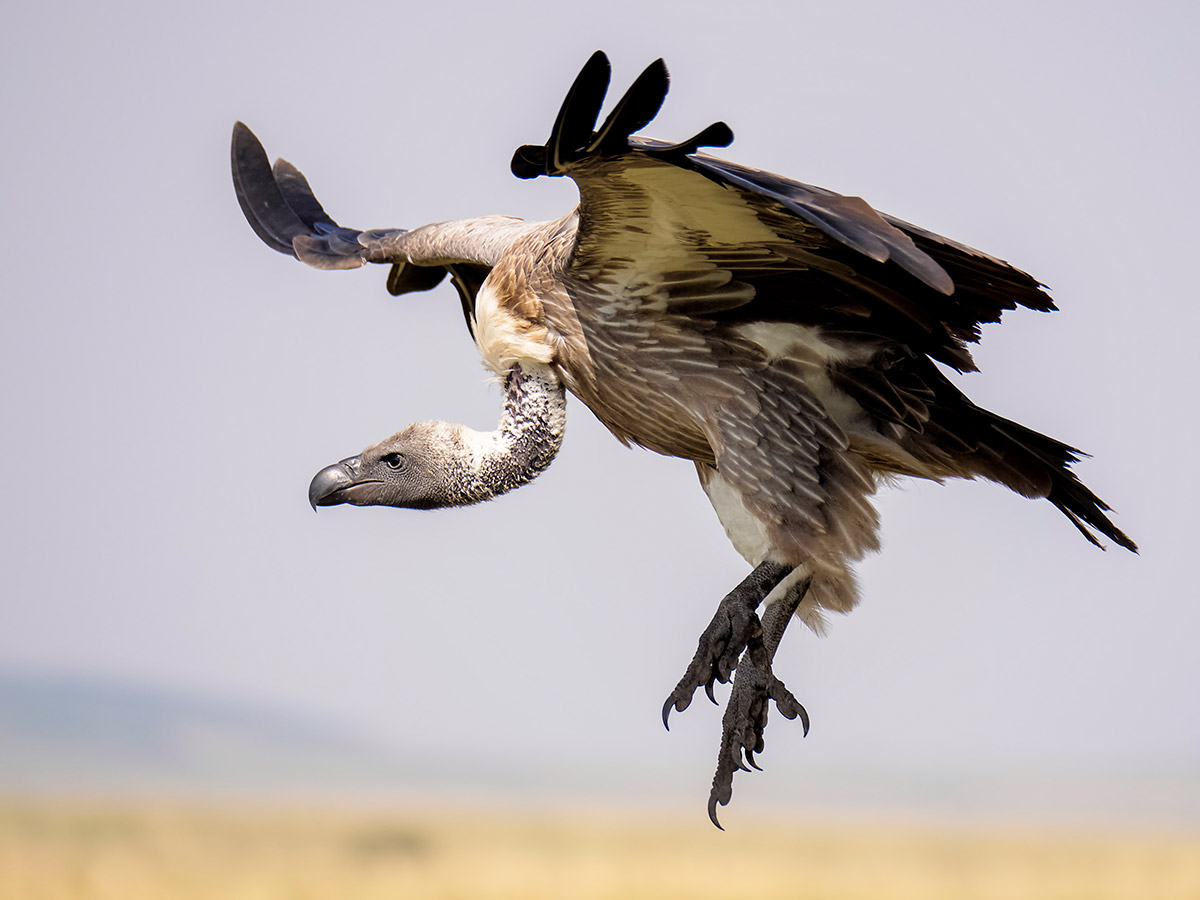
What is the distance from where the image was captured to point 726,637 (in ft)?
12.0

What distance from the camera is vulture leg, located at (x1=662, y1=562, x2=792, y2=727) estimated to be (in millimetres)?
3643

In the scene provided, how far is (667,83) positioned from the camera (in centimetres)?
288

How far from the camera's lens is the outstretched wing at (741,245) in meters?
2.97

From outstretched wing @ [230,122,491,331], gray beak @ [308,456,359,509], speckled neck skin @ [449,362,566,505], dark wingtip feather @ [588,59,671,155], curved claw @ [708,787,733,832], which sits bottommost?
curved claw @ [708,787,733,832]

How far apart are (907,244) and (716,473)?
1.33 metres

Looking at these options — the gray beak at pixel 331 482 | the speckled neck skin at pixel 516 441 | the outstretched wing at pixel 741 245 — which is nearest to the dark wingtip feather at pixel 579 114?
the outstretched wing at pixel 741 245

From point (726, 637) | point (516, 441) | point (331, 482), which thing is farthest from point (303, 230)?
point (726, 637)

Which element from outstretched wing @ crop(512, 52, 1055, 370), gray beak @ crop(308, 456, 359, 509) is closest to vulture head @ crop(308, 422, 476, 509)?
gray beak @ crop(308, 456, 359, 509)

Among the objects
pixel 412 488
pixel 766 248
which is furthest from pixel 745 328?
pixel 412 488

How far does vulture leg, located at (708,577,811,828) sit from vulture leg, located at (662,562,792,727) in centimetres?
5

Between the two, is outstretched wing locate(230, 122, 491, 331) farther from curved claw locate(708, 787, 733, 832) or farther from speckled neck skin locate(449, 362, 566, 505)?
curved claw locate(708, 787, 733, 832)

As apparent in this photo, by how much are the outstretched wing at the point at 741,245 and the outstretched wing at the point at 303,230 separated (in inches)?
49.3

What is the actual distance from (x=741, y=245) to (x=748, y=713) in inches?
45.5

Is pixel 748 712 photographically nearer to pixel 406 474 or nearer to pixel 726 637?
pixel 726 637
